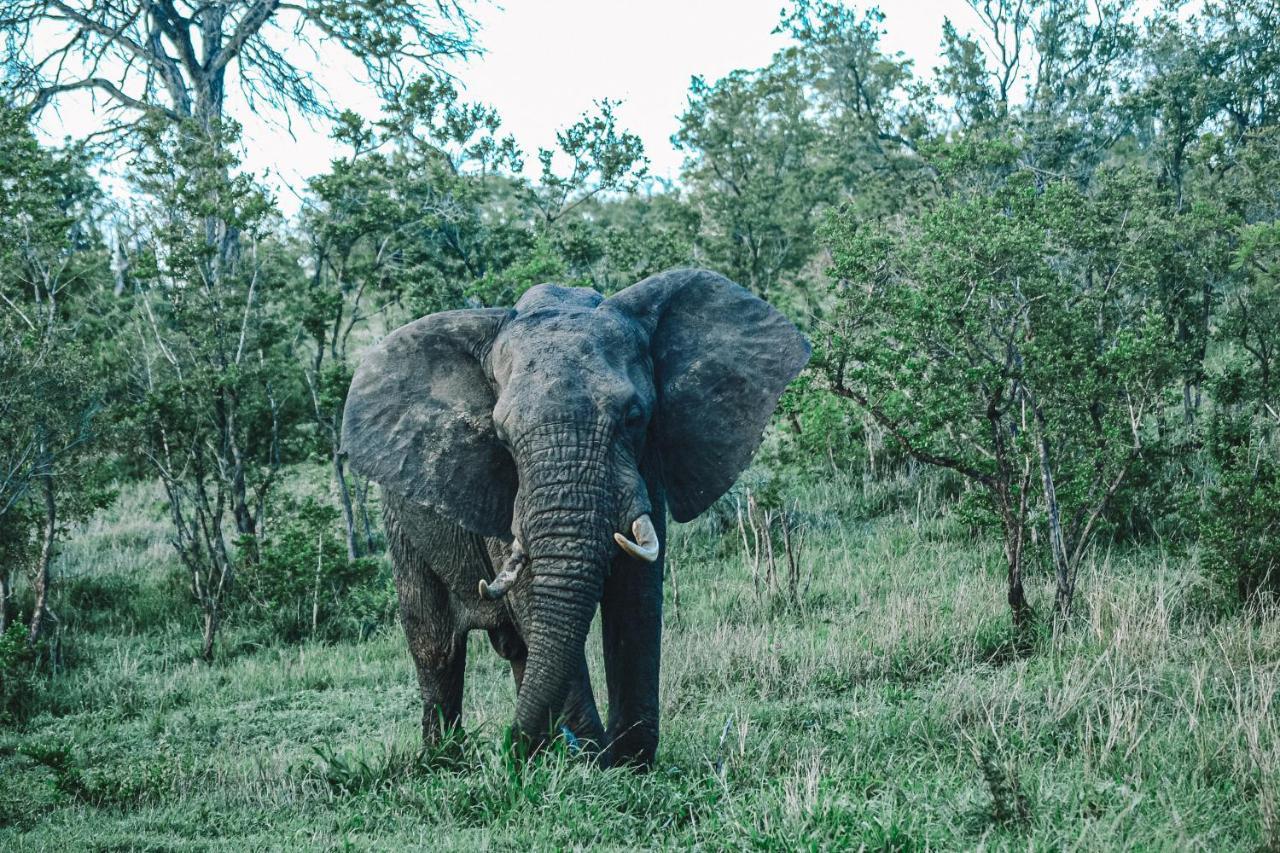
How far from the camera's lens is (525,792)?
17.1 ft

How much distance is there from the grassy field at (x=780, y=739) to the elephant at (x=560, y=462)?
0.44 meters

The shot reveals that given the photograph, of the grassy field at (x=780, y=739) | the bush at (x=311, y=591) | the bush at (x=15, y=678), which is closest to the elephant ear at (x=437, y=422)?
the grassy field at (x=780, y=739)

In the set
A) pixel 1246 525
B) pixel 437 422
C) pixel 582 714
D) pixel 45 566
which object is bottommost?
pixel 582 714

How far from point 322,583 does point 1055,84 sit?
17.0 m

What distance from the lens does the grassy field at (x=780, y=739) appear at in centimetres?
484

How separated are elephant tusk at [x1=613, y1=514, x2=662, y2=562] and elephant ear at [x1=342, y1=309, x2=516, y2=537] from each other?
842 millimetres

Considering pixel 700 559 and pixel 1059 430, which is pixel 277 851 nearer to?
pixel 1059 430

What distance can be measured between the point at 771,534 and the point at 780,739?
19.2 ft

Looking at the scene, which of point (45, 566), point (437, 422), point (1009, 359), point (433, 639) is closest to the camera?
point (437, 422)

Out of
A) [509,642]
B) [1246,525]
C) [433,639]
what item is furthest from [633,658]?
[1246,525]

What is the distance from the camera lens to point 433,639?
6676 millimetres

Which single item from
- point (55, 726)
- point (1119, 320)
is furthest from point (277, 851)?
point (1119, 320)

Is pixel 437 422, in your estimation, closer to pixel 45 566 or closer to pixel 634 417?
pixel 634 417

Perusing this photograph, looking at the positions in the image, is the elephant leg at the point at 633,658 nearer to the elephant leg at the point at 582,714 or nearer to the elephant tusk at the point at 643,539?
the elephant leg at the point at 582,714
